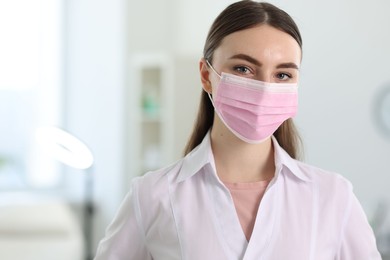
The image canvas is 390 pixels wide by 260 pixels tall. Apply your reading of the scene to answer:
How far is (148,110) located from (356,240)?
2670 millimetres

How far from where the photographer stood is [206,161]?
1.12 meters

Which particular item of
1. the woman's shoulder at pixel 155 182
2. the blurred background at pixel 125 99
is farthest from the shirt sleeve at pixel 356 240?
the blurred background at pixel 125 99

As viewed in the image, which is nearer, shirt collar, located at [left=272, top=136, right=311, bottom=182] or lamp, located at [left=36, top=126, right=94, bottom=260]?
shirt collar, located at [left=272, top=136, right=311, bottom=182]

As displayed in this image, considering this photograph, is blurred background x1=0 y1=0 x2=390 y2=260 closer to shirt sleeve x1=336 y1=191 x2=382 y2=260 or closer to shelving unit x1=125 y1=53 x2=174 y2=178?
shelving unit x1=125 y1=53 x2=174 y2=178

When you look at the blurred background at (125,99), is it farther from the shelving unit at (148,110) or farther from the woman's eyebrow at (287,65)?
the woman's eyebrow at (287,65)

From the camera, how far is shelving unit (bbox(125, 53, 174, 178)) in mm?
3617

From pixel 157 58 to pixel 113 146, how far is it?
61cm

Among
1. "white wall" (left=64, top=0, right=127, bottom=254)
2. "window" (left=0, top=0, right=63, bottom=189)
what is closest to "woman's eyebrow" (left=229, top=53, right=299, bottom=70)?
"white wall" (left=64, top=0, right=127, bottom=254)

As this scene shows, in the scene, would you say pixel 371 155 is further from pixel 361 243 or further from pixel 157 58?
pixel 361 243

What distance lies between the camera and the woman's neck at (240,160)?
1.12 m

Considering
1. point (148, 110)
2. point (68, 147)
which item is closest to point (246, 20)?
point (68, 147)

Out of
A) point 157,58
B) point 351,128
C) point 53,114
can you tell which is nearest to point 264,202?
point 351,128

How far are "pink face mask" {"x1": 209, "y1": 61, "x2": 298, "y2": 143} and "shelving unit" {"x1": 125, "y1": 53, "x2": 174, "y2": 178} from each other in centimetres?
250

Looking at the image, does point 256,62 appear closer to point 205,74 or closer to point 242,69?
point 242,69
